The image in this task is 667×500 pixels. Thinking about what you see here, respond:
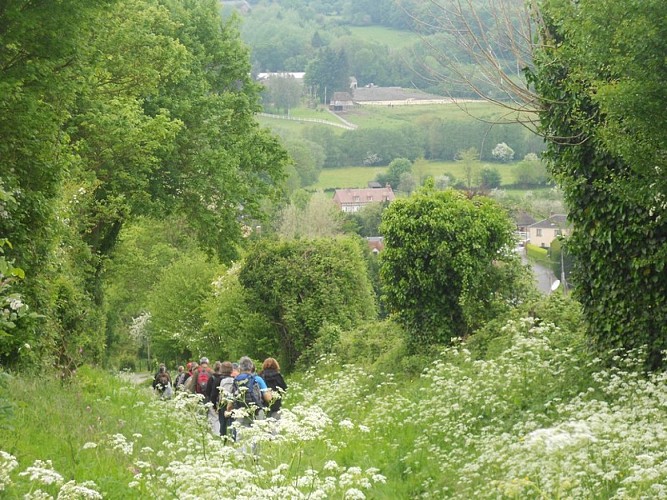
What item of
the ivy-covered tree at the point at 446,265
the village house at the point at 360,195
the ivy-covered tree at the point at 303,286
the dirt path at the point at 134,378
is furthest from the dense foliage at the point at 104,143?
the village house at the point at 360,195

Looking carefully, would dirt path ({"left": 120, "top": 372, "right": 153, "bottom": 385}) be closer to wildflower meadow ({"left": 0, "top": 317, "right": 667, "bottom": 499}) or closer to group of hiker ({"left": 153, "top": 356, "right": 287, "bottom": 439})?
group of hiker ({"left": 153, "top": 356, "right": 287, "bottom": 439})

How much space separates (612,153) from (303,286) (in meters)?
23.2

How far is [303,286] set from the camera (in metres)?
33.6

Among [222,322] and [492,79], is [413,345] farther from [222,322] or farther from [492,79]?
[222,322]

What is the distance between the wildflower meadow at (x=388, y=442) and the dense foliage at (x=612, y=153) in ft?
2.40

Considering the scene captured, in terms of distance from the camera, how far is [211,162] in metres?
26.9

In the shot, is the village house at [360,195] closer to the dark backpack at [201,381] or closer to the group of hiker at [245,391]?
the dark backpack at [201,381]

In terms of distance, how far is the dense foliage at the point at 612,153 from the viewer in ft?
29.1

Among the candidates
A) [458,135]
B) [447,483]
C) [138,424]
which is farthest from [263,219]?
[458,135]

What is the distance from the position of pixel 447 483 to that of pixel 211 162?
17.6 m

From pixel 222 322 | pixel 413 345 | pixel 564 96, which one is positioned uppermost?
pixel 564 96

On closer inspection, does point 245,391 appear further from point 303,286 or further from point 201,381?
point 303,286

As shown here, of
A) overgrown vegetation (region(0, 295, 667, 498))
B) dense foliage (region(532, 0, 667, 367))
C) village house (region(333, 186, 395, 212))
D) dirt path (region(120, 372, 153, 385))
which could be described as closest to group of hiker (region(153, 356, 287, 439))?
overgrown vegetation (region(0, 295, 667, 498))

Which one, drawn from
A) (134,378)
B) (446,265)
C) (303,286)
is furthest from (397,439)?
(134,378)
